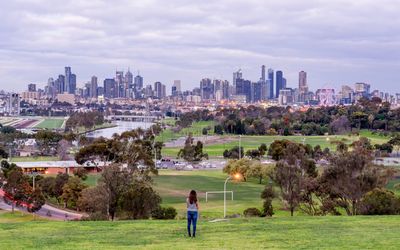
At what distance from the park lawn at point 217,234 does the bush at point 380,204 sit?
5.93 m

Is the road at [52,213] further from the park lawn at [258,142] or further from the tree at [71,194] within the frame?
the park lawn at [258,142]

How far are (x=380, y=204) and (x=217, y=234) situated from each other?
36.2 ft

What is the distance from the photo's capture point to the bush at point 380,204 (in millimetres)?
20361

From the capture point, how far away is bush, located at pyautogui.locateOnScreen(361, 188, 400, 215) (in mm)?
20361

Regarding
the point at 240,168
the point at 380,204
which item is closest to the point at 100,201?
the point at 380,204

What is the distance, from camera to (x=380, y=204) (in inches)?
837

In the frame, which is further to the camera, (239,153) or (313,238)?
(239,153)

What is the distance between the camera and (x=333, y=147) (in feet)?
235

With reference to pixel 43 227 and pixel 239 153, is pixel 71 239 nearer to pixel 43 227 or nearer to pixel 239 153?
pixel 43 227

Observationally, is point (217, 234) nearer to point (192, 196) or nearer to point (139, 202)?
point (192, 196)

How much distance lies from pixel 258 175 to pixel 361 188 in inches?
705

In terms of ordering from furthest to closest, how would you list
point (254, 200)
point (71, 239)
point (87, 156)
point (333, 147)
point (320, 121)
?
point (320, 121) → point (333, 147) → point (87, 156) → point (254, 200) → point (71, 239)

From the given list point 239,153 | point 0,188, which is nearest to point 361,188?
point 0,188

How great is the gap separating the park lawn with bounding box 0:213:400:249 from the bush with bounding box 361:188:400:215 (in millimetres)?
5932
